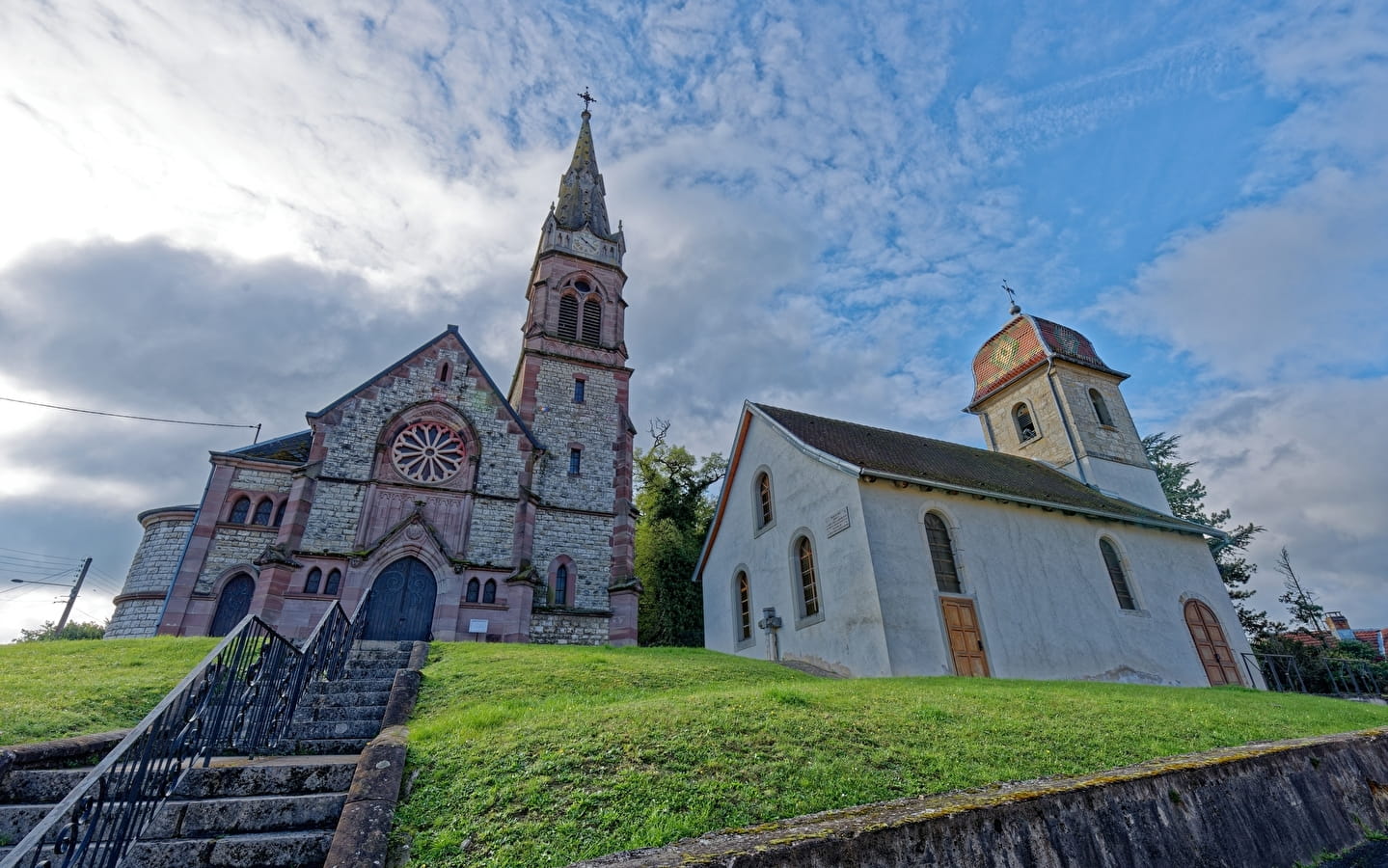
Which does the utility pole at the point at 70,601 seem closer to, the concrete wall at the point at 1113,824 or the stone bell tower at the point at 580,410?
the stone bell tower at the point at 580,410

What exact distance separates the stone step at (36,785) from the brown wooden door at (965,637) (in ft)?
44.3

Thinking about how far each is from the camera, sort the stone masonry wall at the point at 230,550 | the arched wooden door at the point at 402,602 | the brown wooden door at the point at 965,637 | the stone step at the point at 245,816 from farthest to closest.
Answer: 1. the arched wooden door at the point at 402,602
2. the stone masonry wall at the point at 230,550
3. the brown wooden door at the point at 965,637
4. the stone step at the point at 245,816

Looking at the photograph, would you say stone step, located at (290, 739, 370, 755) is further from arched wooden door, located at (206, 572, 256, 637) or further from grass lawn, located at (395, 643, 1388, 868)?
arched wooden door, located at (206, 572, 256, 637)

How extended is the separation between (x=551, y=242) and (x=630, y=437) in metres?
10.2

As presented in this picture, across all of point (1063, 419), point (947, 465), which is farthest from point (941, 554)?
point (1063, 419)

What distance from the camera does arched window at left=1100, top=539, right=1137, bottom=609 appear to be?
16.8m

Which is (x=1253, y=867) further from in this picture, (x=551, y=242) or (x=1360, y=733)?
(x=551, y=242)

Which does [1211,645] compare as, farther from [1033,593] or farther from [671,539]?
[671,539]

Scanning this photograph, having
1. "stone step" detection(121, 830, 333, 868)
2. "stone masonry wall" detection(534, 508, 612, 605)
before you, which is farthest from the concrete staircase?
"stone masonry wall" detection(534, 508, 612, 605)

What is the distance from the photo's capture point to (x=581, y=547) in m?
19.8

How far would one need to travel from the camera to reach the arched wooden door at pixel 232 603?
51.4 ft

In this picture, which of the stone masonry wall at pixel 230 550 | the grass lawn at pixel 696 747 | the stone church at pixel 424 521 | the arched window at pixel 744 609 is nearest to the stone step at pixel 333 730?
the grass lawn at pixel 696 747

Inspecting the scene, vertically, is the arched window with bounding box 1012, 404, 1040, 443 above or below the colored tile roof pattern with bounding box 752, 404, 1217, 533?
above

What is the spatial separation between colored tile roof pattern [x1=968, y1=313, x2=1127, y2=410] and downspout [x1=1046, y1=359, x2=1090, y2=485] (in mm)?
447
